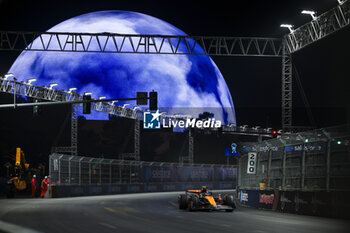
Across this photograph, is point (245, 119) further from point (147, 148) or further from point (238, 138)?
point (147, 148)

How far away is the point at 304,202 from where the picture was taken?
2455 cm

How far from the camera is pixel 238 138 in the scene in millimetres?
110750

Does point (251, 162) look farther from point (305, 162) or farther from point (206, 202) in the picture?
point (305, 162)

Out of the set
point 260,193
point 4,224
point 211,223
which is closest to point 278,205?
point 260,193

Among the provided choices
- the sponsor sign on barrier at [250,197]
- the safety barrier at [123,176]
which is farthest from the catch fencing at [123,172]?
the sponsor sign on barrier at [250,197]

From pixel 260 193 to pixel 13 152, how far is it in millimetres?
51149

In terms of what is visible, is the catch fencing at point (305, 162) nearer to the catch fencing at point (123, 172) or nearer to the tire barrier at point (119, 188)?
the catch fencing at point (123, 172)

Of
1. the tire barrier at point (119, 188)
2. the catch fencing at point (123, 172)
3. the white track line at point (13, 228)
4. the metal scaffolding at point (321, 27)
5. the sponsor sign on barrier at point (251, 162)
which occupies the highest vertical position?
the metal scaffolding at point (321, 27)

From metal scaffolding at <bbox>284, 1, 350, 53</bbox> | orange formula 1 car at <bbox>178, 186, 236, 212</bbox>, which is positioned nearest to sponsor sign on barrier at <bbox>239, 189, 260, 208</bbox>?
orange formula 1 car at <bbox>178, 186, 236, 212</bbox>

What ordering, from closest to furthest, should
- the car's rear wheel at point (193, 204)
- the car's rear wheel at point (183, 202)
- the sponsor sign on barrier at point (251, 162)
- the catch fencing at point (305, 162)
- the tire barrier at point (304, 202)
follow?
the tire barrier at point (304, 202), the catch fencing at point (305, 162), the car's rear wheel at point (193, 204), the car's rear wheel at point (183, 202), the sponsor sign on barrier at point (251, 162)

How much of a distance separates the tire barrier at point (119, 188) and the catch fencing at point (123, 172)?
0.36 meters

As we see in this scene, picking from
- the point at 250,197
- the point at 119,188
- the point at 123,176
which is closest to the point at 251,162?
the point at 250,197

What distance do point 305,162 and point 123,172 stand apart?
1271 inches

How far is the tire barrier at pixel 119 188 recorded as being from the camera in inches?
1769
